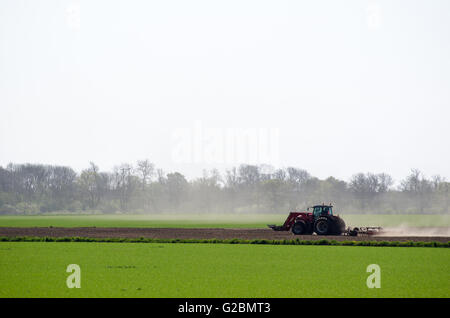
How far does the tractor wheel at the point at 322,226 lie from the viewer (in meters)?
44.8

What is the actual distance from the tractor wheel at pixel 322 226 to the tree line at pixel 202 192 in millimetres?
124245

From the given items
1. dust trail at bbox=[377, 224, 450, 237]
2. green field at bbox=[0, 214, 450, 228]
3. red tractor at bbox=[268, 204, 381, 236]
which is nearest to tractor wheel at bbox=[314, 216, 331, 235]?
red tractor at bbox=[268, 204, 381, 236]

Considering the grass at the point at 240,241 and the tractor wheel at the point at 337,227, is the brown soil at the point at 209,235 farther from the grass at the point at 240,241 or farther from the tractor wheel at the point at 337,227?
the grass at the point at 240,241

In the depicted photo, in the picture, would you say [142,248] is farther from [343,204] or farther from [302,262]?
[343,204]

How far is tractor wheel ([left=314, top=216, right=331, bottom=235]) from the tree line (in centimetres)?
12425

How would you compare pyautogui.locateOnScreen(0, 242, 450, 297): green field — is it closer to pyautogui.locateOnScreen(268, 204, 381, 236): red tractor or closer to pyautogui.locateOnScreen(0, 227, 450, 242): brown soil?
pyautogui.locateOnScreen(0, 227, 450, 242): brown soil

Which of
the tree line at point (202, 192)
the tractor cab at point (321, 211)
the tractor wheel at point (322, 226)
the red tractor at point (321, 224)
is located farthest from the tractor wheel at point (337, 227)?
the tree line at point (202, 192)

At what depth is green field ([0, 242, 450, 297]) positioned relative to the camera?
17.2 m

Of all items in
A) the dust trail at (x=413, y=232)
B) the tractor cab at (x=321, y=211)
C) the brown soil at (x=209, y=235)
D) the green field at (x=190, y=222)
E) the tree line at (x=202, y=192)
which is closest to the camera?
the brown soil at (x=209, y=235)

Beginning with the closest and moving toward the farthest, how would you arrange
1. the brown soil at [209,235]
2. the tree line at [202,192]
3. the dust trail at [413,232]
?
the brown soil at [209,235] < the dust trail at [413,232] < the tree line at [202,192]

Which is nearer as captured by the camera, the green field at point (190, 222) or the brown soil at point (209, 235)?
A: the brown soil at point (209, 235)

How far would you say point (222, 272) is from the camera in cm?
2195

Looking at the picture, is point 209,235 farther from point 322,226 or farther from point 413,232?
point 413,232
